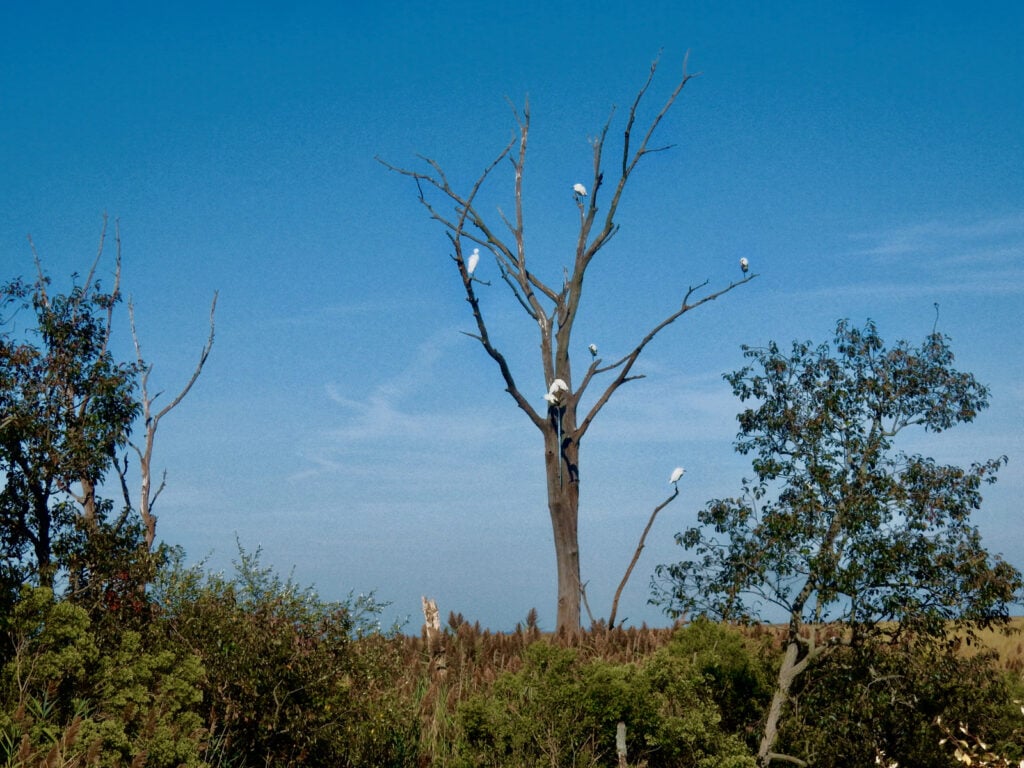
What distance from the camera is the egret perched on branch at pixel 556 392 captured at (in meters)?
15.0

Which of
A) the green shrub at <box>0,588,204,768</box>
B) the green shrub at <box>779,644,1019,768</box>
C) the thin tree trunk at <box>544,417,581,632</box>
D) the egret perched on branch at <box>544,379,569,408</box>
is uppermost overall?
the egret perched on branch at <box>544,379,569,408</box>

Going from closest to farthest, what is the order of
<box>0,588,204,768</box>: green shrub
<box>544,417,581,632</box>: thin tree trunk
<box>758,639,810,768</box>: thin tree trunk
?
1. <box>0,588,204,768</box>: green shrub
2. <box>758,639,810,768</box>: thin tree trunk
3. <box>544,417,581,632</box>: thin tree trunk

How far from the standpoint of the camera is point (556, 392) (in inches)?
591

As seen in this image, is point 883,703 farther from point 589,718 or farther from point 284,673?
point 284,673

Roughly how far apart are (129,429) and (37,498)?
173 centimetres

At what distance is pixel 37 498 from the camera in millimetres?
10594

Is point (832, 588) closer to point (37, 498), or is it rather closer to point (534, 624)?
point (534, 624)

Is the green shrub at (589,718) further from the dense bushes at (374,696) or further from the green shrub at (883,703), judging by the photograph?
the green shrub at (883,703)

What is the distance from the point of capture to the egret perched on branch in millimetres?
14969

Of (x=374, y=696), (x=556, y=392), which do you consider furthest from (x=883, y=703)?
(x=556, y=392)

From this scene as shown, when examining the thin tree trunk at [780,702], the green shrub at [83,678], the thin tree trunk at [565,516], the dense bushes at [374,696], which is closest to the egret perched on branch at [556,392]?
the thin tree trunk at [565,516]

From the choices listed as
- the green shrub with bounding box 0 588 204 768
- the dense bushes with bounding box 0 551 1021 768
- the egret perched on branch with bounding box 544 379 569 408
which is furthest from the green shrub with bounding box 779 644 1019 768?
the egret perched on branch with bounding box 544 379 569 408

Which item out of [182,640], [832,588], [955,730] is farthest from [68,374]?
[955,730]

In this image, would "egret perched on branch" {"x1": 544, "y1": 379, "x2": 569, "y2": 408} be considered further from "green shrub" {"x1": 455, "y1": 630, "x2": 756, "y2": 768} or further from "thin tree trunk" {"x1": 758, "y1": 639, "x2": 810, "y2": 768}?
"green shrub" {"x1": 455, "y1": 630, "x2": 756, "y2": 768}
